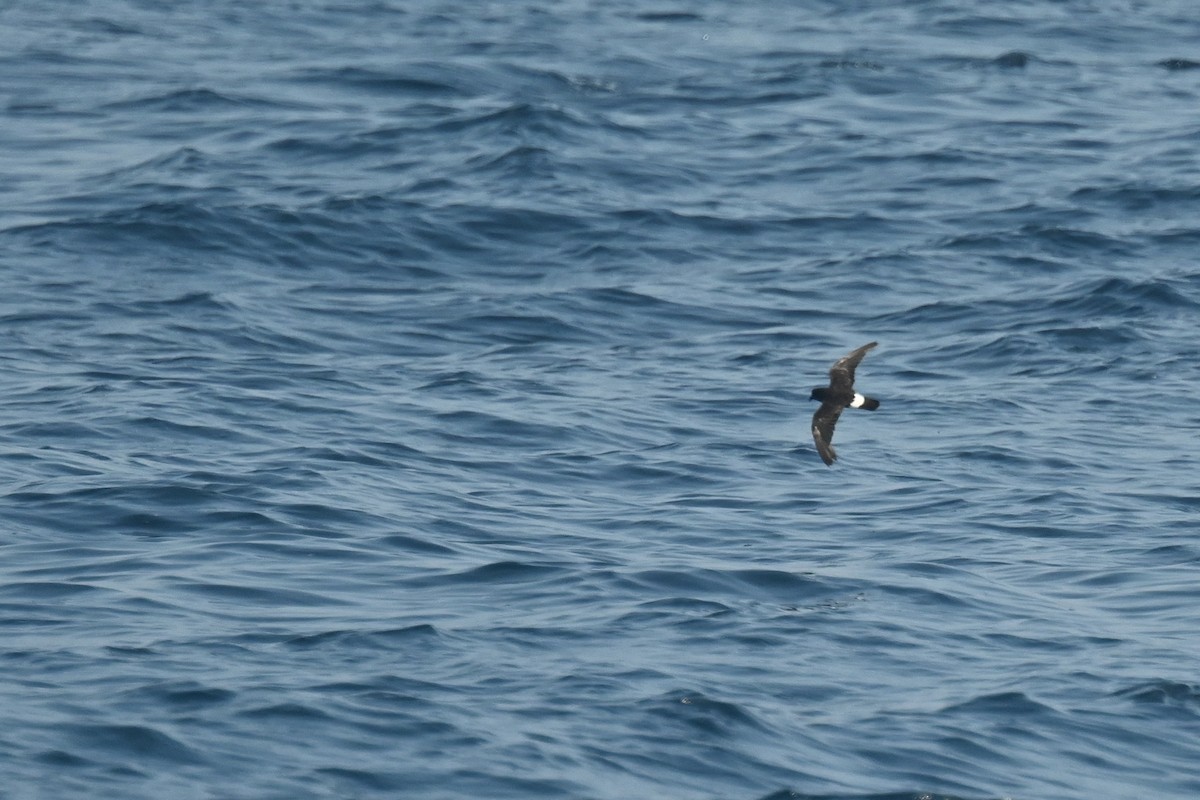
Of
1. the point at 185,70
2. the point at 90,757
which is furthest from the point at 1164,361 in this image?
the point at 185,70

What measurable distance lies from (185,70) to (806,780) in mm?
18061

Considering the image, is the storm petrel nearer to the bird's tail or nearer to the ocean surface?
the bird's tail

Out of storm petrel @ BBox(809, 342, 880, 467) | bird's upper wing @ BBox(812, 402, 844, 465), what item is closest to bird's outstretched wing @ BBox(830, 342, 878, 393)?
storm petrel @ BBox(809, 342, 880, 467)

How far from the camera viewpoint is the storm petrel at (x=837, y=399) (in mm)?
12109

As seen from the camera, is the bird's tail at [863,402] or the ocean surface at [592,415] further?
the bird's tail at [863,402]

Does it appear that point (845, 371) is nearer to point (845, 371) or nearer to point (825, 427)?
point (845, 371)

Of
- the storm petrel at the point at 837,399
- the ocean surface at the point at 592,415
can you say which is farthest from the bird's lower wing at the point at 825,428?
the ocean surface at the point at 592,415

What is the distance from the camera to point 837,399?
1234 cm

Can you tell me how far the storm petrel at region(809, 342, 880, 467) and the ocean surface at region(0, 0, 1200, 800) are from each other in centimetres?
82

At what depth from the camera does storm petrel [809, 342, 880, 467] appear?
1211 centimetres

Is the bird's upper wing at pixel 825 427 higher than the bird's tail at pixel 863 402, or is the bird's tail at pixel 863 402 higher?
the bird's tail at pixel 863 402

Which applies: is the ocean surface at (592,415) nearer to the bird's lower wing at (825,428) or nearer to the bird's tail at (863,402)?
the bird's lower wing at (825,428)

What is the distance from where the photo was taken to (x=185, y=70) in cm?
2523

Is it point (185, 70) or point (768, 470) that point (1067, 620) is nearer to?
point (768, 470)
